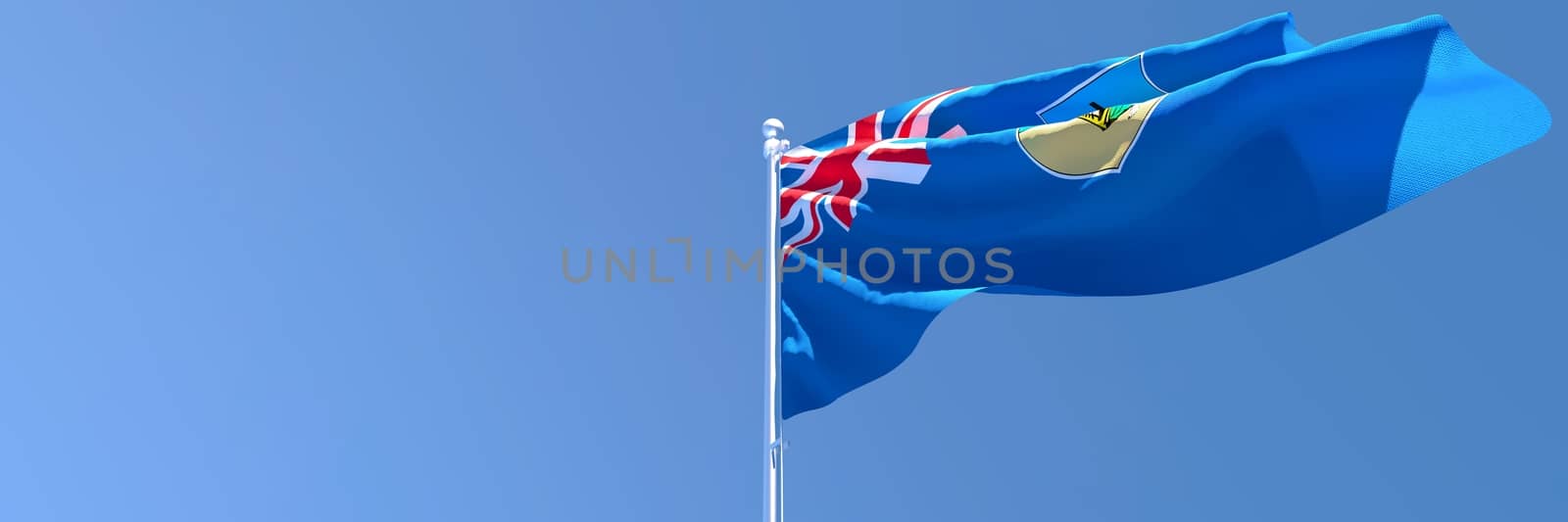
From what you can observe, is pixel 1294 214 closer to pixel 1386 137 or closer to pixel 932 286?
pixel 1386 137

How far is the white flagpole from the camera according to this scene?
7691mm

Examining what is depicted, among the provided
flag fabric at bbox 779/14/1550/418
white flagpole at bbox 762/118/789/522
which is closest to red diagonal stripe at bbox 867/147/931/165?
flag fabric at bbox 779/14/1550/418

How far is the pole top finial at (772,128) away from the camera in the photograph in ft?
28.5

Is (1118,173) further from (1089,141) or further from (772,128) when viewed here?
(772,128)

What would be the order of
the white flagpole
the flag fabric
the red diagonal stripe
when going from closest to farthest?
the flag fabric
the white flagpole
the red diagonal stripe

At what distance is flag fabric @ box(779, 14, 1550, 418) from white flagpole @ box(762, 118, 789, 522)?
249 mm

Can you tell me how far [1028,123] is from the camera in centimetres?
881

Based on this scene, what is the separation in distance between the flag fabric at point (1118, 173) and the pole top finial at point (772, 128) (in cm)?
38

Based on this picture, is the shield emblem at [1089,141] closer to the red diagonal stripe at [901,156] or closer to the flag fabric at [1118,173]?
the flag fabric at [1118,173]

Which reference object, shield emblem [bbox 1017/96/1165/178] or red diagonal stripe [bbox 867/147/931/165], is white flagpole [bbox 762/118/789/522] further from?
shield emblem [bbox 1017/96/1165/178]

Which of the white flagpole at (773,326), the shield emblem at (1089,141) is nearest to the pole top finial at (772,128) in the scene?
the white flagpole at (773,326)

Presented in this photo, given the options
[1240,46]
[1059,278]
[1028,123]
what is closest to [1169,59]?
[1240,46]

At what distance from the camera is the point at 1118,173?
7.79m

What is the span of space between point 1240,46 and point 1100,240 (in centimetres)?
149
